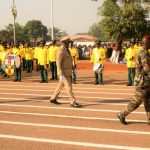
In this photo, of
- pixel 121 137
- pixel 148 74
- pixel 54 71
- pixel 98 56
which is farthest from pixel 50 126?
pixel 54 71

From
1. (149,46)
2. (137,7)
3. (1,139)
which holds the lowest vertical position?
(1,139)

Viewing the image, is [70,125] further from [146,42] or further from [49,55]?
[49,55]

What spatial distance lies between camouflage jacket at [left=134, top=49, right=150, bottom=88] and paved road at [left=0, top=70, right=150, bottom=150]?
91cm

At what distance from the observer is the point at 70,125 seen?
8.82m

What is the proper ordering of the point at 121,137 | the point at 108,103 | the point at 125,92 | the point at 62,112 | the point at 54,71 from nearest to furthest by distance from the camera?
1. the point at 121,137
2. the point at 62,112
3. the point at 108,103
4. the point at 125,92
5. the point at 54,71

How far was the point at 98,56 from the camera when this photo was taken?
56.3 feet

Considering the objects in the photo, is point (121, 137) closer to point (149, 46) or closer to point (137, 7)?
point (149, 46)

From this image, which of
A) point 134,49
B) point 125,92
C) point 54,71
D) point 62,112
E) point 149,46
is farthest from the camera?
point 54,71

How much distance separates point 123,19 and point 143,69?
75.4ft

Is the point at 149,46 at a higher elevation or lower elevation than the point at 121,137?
higher

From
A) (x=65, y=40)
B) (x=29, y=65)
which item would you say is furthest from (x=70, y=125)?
(x=29, y=65)

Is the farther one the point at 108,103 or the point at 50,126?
the point at 108,103

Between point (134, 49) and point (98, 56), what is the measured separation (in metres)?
1.50

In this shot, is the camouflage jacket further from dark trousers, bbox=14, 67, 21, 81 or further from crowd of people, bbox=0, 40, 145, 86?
dark trousers, bbox=14, 67, 21, 81
